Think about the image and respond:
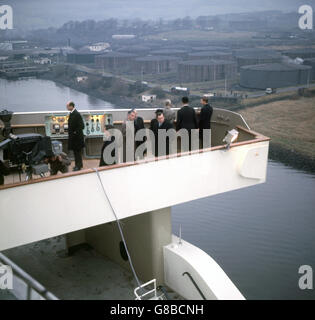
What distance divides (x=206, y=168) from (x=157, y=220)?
1449 mm

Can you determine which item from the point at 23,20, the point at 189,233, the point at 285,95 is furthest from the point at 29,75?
the point at 23,20

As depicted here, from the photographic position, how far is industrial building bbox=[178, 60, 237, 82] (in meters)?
84.4

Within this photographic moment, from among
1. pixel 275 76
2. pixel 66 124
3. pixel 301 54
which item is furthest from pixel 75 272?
pixel 301 54

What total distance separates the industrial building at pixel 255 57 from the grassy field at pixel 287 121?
56.8ft

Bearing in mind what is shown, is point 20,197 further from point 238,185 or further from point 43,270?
point 43,270

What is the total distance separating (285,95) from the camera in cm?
7250

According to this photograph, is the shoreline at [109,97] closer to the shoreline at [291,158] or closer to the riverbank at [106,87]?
the riverbank at [106,87]

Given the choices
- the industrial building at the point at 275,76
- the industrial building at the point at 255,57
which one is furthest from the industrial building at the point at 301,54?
the industrial building at the point at 275,76

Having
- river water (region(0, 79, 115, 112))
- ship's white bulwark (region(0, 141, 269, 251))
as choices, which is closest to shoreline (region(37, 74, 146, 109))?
river water (region(0, 79, 115, 112))

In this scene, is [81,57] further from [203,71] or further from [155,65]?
[203,71]

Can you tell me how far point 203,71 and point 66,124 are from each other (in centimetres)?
7980

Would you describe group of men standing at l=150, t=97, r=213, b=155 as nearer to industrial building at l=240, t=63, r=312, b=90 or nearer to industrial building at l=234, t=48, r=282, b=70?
industrial building at l=240, t=63, r=312, b=90

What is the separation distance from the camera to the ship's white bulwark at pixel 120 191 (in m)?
4.93

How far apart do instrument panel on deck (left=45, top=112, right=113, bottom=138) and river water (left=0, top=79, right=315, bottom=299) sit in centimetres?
1262
